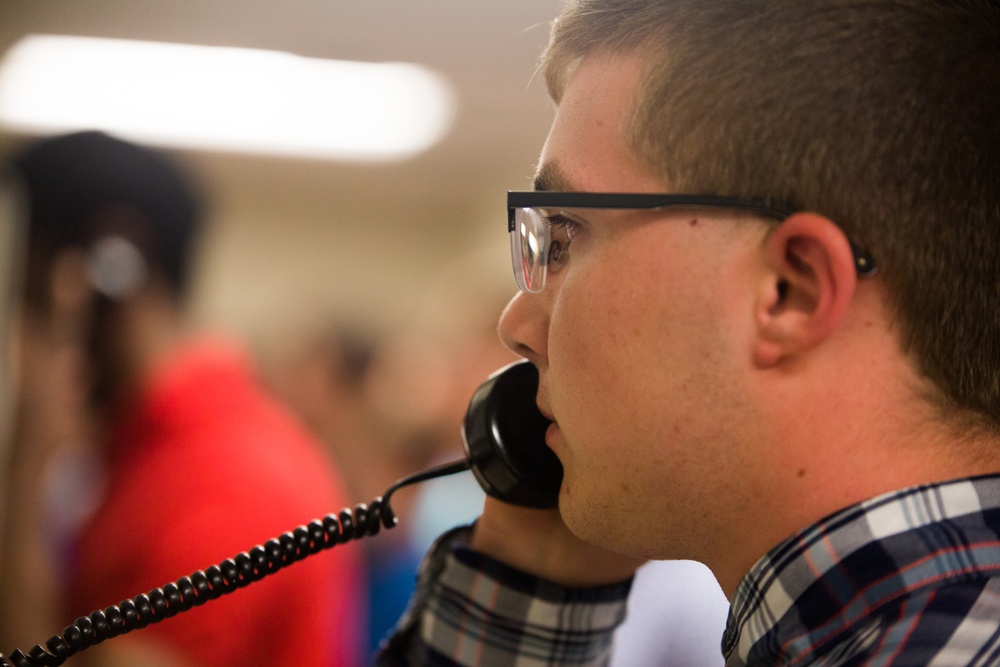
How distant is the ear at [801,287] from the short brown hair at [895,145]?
0.03 meters

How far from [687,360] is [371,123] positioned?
4.17m

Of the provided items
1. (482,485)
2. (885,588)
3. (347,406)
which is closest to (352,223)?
(347,406)

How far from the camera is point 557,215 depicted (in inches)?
37.7

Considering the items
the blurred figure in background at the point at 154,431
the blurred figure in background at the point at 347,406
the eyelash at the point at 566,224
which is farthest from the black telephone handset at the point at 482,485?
the blurred figure in background at the point at 347,406

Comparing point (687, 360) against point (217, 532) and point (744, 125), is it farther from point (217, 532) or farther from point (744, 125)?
point (217, 532)

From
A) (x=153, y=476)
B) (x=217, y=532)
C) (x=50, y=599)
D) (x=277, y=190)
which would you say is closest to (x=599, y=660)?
(x=217, y=532)

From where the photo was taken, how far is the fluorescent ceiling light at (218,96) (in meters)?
4.00

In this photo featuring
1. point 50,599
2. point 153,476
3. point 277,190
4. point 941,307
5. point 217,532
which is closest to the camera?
point 941,307

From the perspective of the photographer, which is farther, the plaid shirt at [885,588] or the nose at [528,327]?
the nose at [528,327]

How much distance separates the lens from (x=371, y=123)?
15.7 ft

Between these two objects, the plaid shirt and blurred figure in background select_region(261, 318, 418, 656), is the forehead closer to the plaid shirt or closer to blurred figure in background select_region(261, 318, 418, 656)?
the plaid shirt

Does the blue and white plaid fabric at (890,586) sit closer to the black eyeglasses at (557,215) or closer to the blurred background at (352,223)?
the black eyeglasses at (557,215)

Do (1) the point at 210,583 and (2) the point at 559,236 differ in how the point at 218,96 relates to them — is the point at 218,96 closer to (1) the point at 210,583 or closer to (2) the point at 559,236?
(1) the point at 210,583

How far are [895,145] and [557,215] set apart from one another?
310mm
